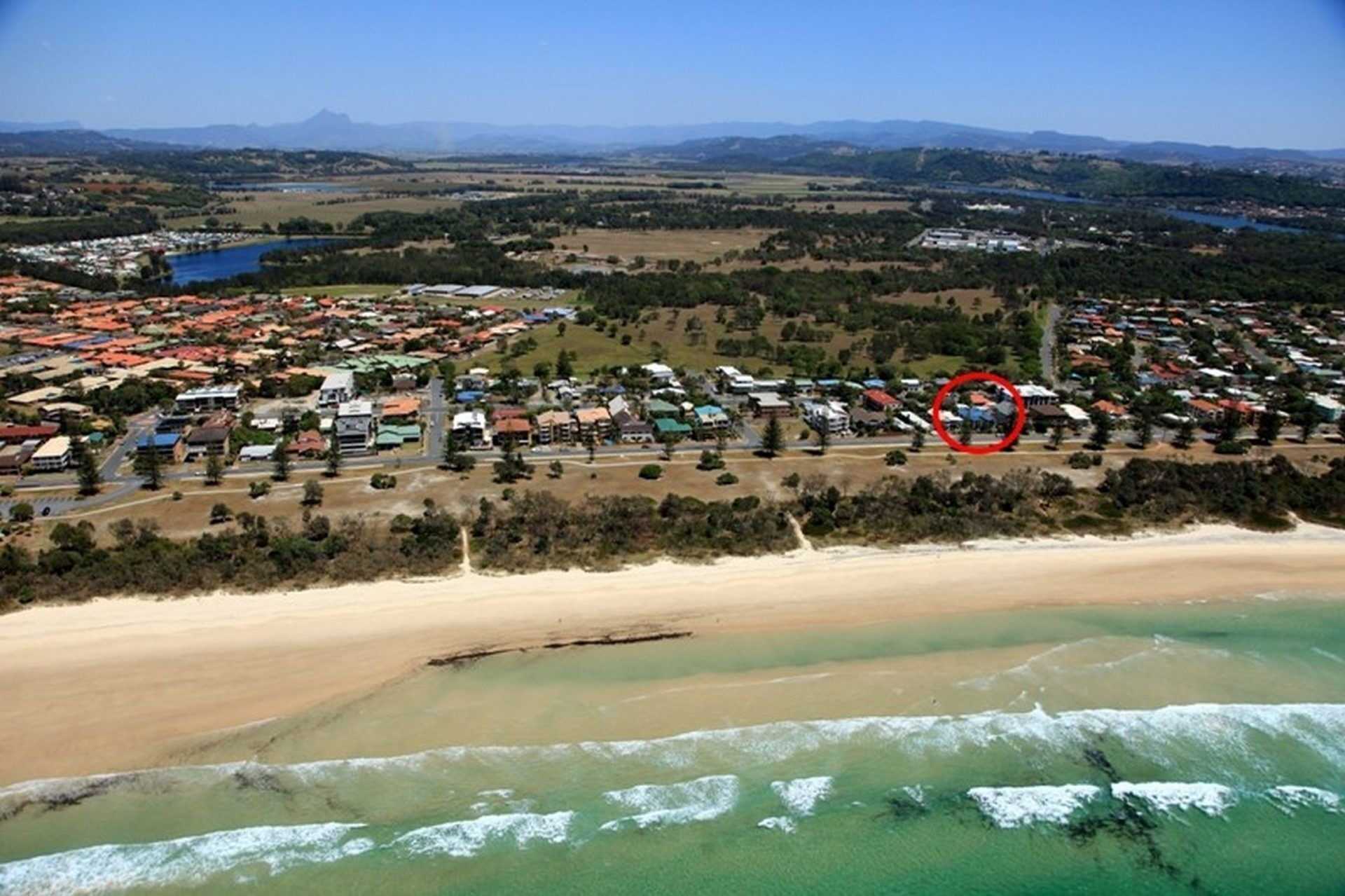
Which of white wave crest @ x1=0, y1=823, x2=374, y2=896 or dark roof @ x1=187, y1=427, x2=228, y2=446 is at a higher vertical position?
dark roof @ x1=187, y1=427, x2=228, y2=446

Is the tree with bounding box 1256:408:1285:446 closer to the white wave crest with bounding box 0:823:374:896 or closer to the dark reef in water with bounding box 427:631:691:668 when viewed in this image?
the dark reef in water with bounding box 427:631:691:668

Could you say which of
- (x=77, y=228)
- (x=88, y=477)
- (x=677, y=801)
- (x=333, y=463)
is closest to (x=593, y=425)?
(x=333, y=463)

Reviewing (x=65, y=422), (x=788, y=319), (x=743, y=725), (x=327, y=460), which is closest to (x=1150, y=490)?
(x=743, y=725)

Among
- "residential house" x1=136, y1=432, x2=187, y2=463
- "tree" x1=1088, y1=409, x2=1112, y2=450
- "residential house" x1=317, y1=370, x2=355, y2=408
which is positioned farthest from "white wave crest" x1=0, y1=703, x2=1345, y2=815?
"residential house" x1=317, y1=370, x2=355, y2=408

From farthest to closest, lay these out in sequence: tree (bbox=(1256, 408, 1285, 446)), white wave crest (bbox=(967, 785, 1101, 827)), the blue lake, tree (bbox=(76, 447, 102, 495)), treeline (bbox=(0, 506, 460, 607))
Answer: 1. the blue lake
2. tree (bbox=(1256, 408, 1285, 446))
3. tree (bbox=(76, 447, 102, 495))
4. treeline (bbox=(0, 506, 460, 607))
5. white wave crest (bbox=(967, 785, 1101, 827))

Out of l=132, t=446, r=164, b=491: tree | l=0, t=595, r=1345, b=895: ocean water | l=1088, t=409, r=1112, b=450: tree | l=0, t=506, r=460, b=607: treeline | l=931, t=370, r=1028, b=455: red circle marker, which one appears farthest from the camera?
l=1088, t=409, r=1112, b=450: tree

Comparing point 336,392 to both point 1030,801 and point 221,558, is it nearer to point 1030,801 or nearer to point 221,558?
point 221,558

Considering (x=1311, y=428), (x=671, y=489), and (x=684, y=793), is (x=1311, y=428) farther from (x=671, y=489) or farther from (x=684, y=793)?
(x=684, y=793)

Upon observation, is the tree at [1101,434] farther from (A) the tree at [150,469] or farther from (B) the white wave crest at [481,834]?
(A) the tree at [150,469]
